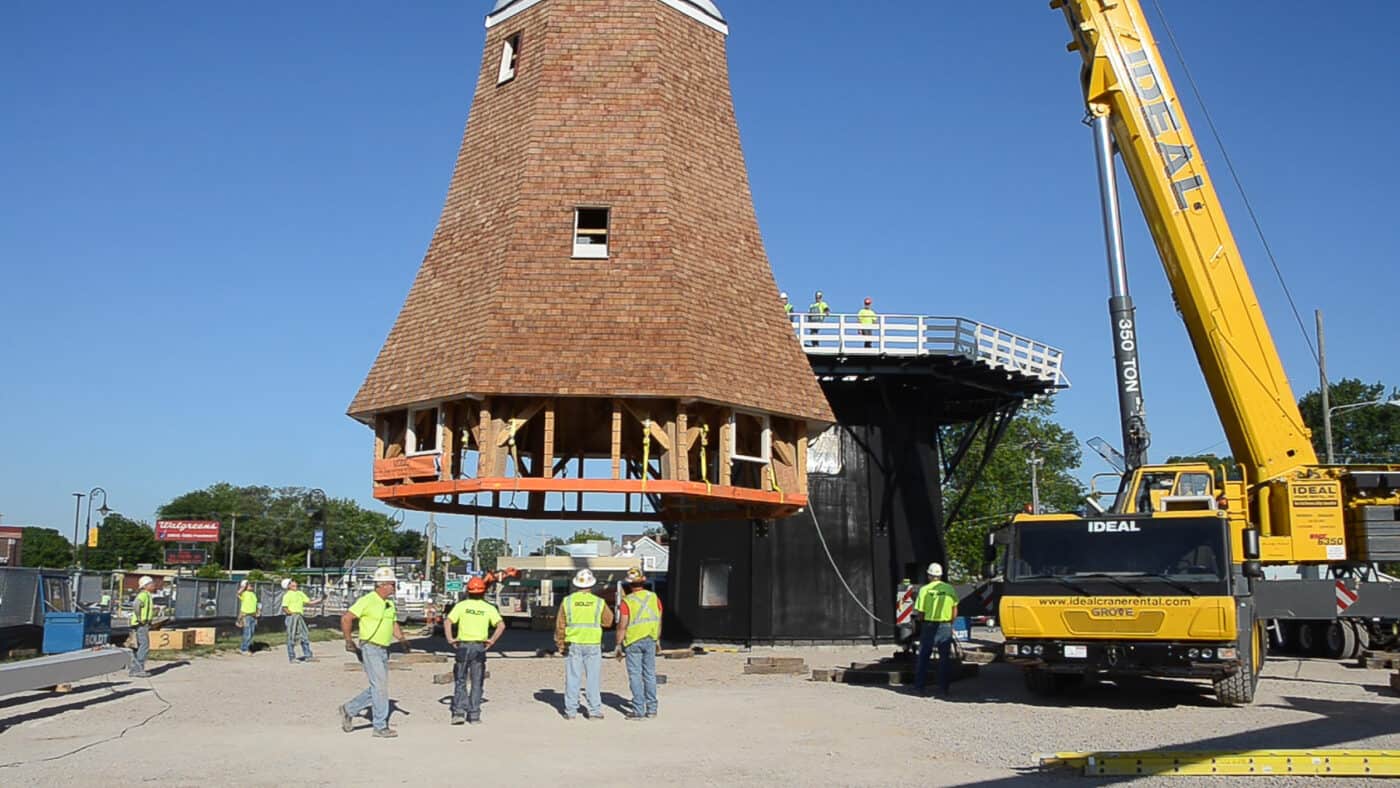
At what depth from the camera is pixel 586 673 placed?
12781 mm

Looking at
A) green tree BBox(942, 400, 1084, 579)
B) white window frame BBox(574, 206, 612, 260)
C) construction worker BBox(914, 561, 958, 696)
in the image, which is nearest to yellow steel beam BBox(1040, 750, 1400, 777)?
construction worker BBox(914, 561, 958, 696)

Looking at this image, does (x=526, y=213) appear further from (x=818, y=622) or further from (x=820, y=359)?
(x=818, y=622)

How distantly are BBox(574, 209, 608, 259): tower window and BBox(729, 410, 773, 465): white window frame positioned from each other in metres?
3.49

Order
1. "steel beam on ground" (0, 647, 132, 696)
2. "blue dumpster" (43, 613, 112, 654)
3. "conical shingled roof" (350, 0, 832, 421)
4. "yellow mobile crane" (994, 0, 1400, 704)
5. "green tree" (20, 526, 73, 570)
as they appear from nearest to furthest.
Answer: "steel beam on ground" (0, 647, 132, 696)
"yellow mobile crane" (994, 0, 1400, 704)
"conical shingled roof" (350, 0, 832, 421)
"blue dumpster" (43, 613, 112, 654)
"green tree" (20, 526, 73, 570)

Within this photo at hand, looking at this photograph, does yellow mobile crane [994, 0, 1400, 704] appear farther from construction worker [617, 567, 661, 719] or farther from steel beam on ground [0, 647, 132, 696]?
steel beam on ground [0, 647, 132, 696]

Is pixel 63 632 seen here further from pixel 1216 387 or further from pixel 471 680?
pixel 1216 387

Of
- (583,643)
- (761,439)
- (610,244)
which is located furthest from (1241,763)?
(610,244)

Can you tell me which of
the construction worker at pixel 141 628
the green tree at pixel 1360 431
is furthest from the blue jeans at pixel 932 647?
the green tree at pixel 1360 431

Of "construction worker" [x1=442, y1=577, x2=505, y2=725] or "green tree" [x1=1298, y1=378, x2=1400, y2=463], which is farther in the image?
"green tree" [x1=1298, y1=378, x2=1400, y2=463]

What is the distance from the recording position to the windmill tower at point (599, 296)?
19109mm

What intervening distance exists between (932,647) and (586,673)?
5312mm

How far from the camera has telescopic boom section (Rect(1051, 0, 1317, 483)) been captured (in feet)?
59.5

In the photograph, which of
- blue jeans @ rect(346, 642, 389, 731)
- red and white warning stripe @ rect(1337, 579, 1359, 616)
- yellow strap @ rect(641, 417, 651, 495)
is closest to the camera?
blue jeans @ rect(346, 642, 389, 731)

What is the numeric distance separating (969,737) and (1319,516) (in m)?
9.48
